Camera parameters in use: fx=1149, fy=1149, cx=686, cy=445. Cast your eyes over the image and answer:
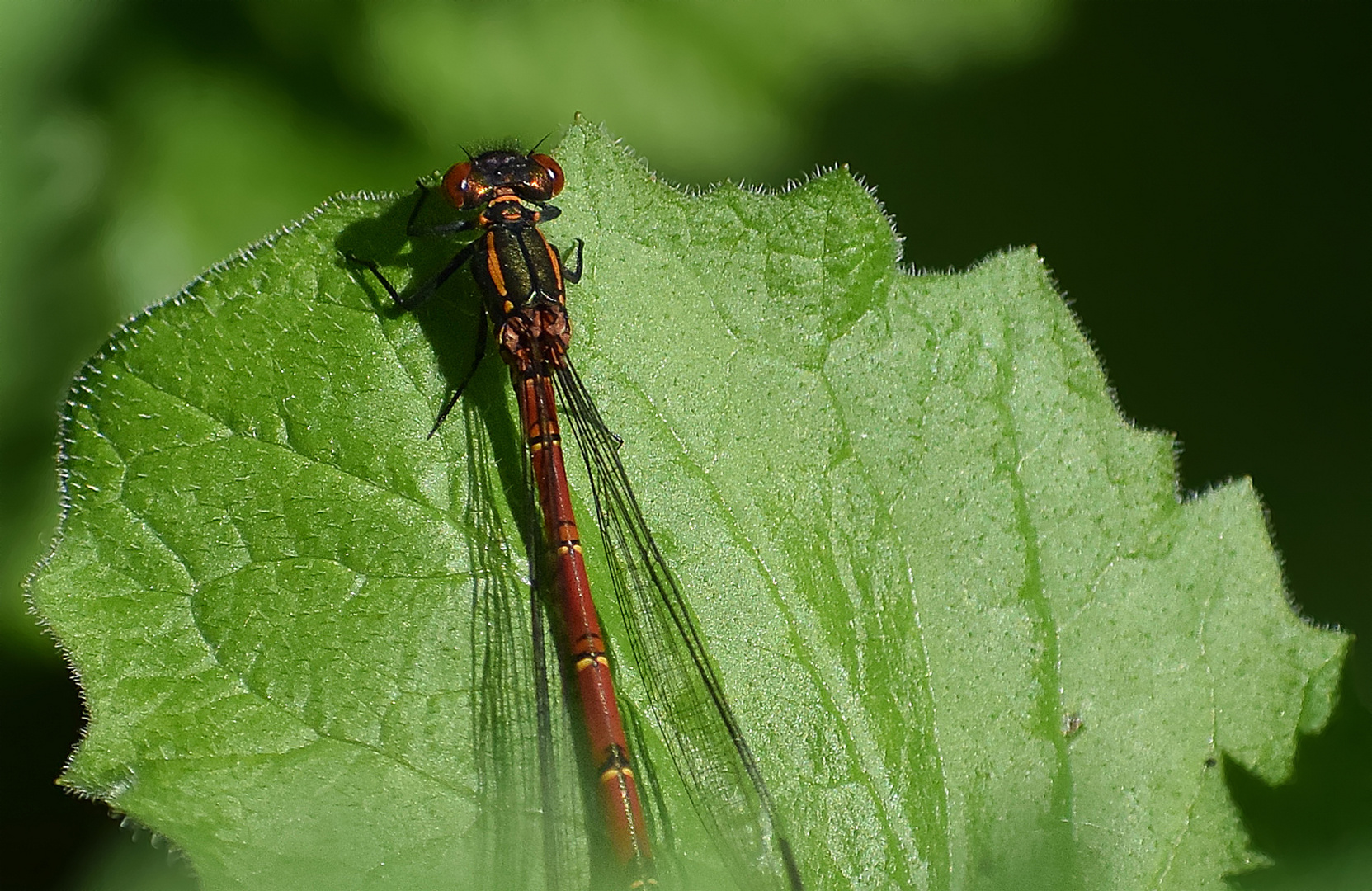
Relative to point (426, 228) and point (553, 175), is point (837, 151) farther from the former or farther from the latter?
point (426, 228)

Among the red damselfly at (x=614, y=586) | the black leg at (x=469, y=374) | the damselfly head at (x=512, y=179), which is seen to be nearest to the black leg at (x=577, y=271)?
the red damselfly at (x=614, y=586)

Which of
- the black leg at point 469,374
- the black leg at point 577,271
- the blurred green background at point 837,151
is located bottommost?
the black leg at point 469,374

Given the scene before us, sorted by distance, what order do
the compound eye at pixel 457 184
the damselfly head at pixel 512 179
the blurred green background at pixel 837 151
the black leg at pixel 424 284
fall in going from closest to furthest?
the black leg at pixel 424 284 < the compound eye at pixel 457 184 < the damselfly head at pixel 512 179 < the blurred green background at pixel 837 151

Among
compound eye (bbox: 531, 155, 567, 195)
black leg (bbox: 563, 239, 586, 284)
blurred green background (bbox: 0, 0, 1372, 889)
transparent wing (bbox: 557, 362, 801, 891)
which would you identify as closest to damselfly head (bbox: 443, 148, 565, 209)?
compound eye (bbox: 531, 155, 567, 195)

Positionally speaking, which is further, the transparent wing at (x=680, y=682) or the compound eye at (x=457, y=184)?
the compound eye at (x=457, y=184)

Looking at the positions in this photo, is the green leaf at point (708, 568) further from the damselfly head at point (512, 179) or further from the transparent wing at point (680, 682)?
the damselfly head at point (512, 179)

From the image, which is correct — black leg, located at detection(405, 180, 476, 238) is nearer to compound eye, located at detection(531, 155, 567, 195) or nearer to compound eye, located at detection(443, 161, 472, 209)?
compound eye, located at detection(443, 161, 472, 209)
